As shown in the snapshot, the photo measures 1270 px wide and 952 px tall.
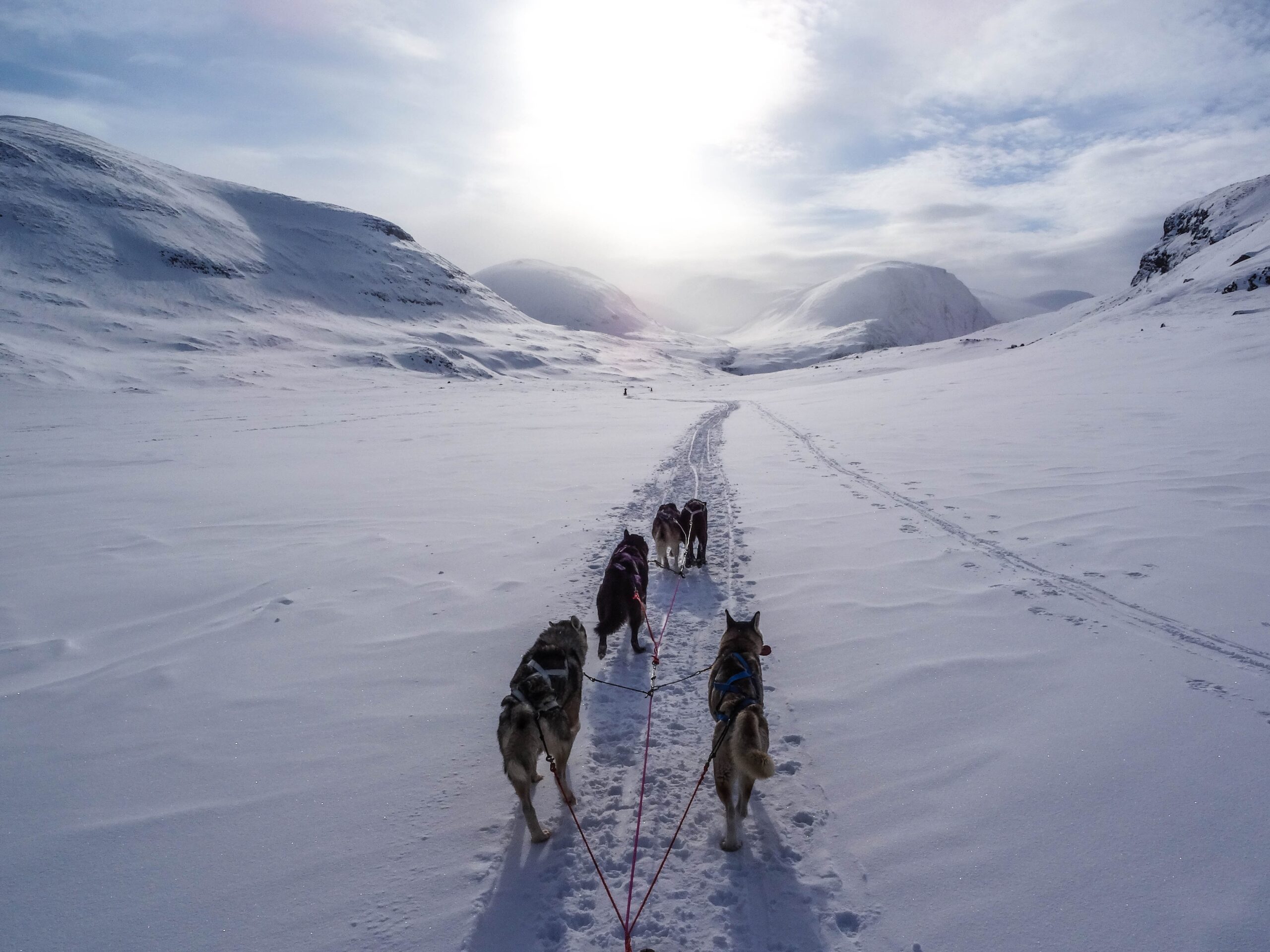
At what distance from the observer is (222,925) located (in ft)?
8.84

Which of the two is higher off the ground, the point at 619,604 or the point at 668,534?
the point at 668,534

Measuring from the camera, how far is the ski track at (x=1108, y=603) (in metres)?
4.25

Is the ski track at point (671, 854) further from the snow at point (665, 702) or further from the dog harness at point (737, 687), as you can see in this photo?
the dog harness at point (737, 687)

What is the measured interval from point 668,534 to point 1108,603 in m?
4.21

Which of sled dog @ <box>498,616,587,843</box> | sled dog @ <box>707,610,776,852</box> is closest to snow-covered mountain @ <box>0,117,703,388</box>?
sled dog @ <box>498,616,587,843</box>

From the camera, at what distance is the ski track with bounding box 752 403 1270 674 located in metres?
4.25

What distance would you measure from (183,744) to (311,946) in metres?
2.06

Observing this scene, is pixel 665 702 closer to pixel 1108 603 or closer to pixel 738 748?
pixel 738 748

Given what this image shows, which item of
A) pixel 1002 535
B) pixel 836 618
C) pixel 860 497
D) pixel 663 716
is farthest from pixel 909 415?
pixel 663 716

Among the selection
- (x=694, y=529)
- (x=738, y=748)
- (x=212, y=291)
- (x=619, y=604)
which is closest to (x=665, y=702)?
(x=619, y=604)

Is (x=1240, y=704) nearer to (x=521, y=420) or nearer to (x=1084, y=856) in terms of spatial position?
(x=1084, y=856)

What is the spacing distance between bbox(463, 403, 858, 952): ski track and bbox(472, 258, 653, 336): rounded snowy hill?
15621cm

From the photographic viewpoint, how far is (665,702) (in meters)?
4.36

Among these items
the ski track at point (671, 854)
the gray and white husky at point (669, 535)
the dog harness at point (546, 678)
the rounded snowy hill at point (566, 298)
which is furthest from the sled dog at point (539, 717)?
the rounded snowy hill at point (566, 298)
